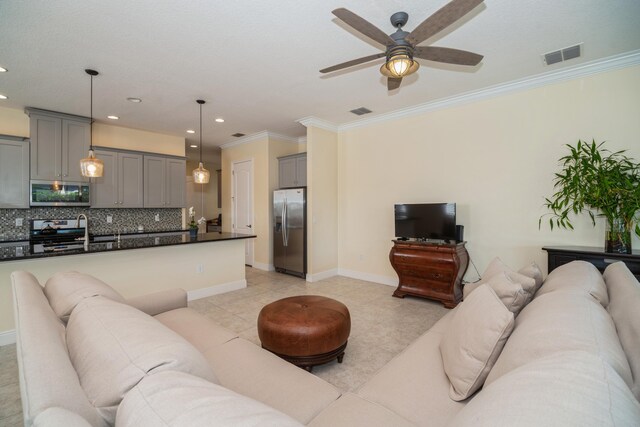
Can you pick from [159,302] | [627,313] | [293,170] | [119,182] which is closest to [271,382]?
[159,302]

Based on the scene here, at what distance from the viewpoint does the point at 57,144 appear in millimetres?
4512

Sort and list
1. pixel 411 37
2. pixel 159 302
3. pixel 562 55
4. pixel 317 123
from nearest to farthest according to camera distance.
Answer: pixel 411 37 → pixel 159 302 → pixel 562 55 → pixel 317 123

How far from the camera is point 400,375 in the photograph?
4.67 feet

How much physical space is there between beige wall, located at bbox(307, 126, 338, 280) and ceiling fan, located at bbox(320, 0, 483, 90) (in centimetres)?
279

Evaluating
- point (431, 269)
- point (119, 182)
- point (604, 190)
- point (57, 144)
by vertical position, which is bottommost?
point (431, 269)

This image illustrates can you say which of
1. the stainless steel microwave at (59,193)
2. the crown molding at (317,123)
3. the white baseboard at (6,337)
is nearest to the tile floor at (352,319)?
the white baseboard at (6,337)

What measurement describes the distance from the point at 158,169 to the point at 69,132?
144 centimetres

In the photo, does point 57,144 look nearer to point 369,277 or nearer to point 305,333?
point 305,333

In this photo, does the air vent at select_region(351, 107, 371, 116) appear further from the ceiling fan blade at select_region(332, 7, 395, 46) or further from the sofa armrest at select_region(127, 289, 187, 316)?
the sofa armrest at select_region(127, 289, 187, 316)

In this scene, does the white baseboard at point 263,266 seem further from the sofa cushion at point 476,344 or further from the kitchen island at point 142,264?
the sofa cushion at point 476,344

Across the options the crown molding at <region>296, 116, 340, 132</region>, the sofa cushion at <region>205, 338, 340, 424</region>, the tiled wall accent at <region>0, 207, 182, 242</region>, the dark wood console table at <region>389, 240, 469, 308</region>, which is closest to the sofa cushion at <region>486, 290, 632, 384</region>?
the sofa cushion at <region>205, 338, 340, 424</region>

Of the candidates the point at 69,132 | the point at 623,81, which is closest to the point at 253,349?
the point at 623,81

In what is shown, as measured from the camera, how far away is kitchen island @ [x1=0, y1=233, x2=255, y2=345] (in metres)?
2.82

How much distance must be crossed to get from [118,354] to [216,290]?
376 centimetres
